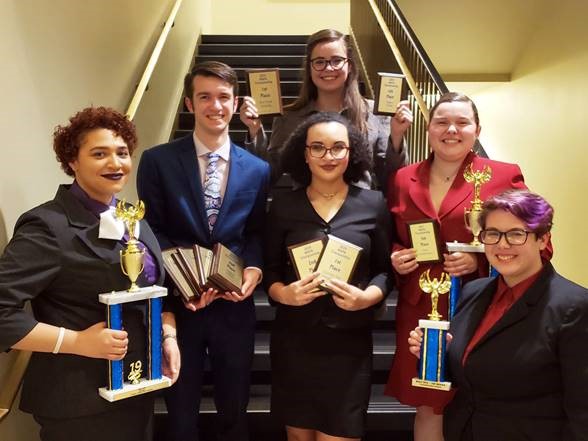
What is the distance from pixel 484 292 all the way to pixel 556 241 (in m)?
4.80

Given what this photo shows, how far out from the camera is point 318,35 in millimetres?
2564

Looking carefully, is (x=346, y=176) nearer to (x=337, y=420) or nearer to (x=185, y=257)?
(x=185, y=257)

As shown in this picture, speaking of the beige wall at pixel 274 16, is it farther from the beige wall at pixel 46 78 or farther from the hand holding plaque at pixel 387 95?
the hand holding plaque at pixel 387 95

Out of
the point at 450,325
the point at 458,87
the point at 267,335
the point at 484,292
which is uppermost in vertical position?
the point at 458,87

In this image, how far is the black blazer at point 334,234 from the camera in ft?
6.64

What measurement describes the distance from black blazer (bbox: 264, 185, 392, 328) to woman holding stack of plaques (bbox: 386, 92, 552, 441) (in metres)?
0.08

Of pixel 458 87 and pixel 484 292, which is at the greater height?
pixel 458 87

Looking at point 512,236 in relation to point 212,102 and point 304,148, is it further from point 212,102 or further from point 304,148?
point 212,102

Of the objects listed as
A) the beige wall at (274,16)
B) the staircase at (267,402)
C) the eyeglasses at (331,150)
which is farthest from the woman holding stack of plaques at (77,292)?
the beige wall at (274,16)

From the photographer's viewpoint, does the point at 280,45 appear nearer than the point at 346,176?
No

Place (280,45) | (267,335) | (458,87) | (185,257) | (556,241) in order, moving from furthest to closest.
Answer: (458,87), (280,45), (556,241), (267,335), (185,257)

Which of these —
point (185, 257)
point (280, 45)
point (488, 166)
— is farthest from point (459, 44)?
point (185, 257)

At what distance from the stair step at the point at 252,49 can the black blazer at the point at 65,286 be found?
529 cm

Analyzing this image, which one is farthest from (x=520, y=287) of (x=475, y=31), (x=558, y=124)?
(x=475, y=31)
